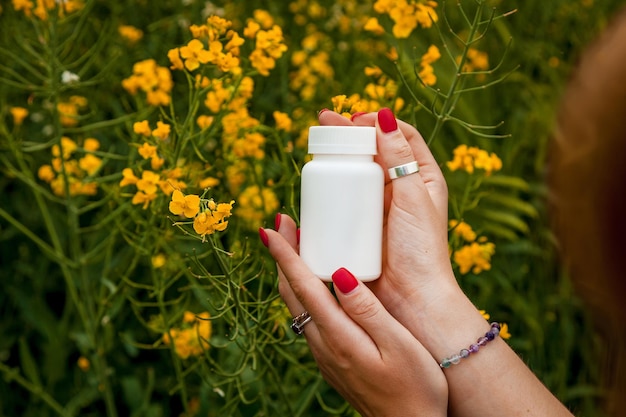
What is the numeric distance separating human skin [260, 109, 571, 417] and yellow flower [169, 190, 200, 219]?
11cm

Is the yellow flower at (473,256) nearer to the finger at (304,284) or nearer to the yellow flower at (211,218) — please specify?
the finger at (304,284)

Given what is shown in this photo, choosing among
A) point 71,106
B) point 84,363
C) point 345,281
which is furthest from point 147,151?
point 71,106

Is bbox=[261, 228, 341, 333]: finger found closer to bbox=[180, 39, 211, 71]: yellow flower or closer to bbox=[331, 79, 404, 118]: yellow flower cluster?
bbox=[331, 79, 404, 118]: yellow flower cluster

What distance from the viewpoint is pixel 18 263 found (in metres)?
2.17

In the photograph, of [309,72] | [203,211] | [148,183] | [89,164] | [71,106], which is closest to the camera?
[203,211]

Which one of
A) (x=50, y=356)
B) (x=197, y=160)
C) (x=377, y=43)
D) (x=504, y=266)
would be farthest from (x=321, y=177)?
(x=377, y=43)

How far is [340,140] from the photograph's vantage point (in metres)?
1.06

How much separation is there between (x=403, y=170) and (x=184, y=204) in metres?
0.29

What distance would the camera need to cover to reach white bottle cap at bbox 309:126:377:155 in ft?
3.46

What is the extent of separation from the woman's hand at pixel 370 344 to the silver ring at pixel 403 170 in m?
0.15

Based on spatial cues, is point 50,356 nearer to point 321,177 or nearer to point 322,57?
point 322,57

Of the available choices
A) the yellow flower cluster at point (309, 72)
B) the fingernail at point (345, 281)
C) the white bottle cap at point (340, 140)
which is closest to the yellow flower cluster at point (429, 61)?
the white bottle cap at point (340, 140)

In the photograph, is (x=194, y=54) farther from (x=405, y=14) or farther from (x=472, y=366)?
(x=472, y=366)

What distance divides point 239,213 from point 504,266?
0.99 m
